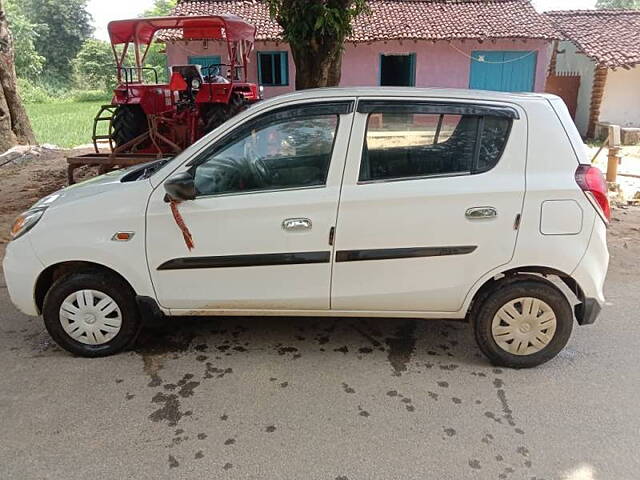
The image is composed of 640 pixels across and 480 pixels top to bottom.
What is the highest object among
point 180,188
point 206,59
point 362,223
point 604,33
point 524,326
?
point 604,33

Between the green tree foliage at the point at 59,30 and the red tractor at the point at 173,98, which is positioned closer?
the red tractor at the point at 173,98

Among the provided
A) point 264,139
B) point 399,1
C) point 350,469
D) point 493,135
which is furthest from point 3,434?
point 399,1

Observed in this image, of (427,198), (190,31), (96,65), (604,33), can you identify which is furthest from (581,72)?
(96,65)

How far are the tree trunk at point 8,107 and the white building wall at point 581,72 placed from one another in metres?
17.1

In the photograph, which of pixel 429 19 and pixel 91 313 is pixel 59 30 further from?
pixel 91 313

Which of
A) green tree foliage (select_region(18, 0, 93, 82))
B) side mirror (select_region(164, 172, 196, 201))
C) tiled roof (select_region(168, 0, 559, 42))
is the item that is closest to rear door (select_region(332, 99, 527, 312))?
side mirror (select_region(164, 172, 196, 201))

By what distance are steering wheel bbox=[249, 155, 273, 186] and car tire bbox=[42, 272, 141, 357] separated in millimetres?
1121

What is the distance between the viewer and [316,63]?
21.6 ft

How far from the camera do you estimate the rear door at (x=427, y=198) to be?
3195 millimetres

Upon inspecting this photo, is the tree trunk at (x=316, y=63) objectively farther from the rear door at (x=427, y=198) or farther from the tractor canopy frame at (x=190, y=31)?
the rear door at (x=427, y=198)

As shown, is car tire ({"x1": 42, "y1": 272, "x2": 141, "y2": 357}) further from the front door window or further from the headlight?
the front door window

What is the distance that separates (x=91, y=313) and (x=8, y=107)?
12.0 meters

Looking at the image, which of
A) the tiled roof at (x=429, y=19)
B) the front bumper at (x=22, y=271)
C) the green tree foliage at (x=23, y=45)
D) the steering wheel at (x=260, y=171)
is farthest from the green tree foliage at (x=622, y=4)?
the front bumper at (x=22, y=271)

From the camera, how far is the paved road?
8.48 ft
